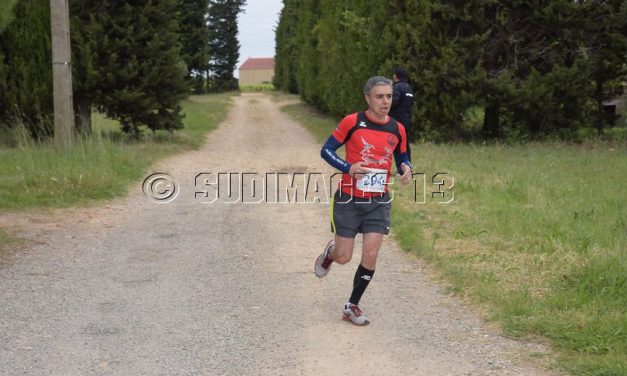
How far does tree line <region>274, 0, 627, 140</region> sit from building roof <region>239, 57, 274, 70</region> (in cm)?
13841

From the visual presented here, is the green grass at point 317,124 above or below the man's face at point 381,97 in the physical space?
below

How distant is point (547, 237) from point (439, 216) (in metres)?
1.84

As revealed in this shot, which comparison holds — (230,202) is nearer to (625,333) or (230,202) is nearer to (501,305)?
(501,305)

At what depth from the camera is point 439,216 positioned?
8.91 metres

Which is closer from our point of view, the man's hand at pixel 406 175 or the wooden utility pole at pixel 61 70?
the man's hand at pixel 406 175

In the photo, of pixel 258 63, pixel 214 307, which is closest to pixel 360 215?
pixel 214 307

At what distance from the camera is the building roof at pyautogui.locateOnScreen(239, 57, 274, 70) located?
6117 inches

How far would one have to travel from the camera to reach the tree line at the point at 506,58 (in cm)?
1611

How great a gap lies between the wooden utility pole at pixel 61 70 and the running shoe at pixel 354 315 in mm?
9803

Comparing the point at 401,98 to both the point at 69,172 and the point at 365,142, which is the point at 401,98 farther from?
the point at 365,142

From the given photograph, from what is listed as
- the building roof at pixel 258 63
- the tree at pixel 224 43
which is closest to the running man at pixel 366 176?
the tree at pixel 224 43

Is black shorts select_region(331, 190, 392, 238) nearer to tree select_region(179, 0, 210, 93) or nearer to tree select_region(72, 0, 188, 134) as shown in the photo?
tree select_region(72, 0, 188, 134)

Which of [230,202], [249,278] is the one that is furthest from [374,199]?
[230,202]

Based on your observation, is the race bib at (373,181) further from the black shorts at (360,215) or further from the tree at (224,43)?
the tree at (224,43)
